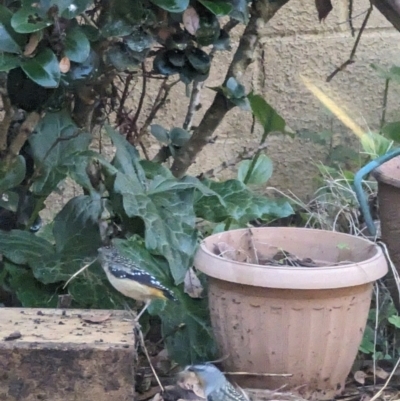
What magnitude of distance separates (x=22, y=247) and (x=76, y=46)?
0.62 m

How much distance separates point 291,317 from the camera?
1653 millimetres

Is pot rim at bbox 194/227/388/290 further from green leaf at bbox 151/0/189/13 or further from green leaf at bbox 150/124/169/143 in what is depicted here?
green leaf at bbox 150/124/169/143

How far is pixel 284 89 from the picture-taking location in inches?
116

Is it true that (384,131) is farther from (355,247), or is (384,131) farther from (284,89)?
(355,247)

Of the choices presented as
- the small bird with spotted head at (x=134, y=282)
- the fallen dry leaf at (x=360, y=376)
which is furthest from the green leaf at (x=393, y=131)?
the small bird with spotted head at (x=134, y=282)

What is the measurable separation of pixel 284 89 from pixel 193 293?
1110 mm

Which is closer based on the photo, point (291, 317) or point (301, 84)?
point (291, 317)

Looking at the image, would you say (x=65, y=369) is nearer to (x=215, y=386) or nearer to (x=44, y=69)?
(x=215, y=386)

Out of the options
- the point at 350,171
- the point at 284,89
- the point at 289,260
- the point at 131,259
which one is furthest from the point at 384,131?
the point at 131,259

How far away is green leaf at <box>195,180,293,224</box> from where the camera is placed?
202 centimetres

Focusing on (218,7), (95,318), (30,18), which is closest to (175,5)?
(218,7)

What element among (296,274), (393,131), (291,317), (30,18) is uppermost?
(30,18)

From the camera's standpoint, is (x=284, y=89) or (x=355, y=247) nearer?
(x=355, y=247)

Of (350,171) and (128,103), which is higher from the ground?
(128,103)
